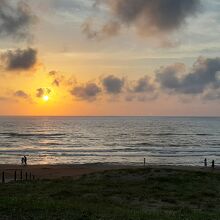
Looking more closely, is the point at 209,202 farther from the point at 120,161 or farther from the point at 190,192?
the point at 120,161

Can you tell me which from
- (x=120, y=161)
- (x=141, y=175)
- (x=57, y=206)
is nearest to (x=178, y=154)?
(x=120, y=161)

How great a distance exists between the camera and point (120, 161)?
64562 millimetres

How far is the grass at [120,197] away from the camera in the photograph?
1507 centimetres

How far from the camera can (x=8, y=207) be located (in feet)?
49.5

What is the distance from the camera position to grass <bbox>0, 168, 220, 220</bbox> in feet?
49.4

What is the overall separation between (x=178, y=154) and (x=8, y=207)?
63.8m

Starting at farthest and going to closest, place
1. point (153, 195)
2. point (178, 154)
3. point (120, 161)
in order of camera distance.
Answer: point (178, 154) → point (120, 161) → point (153, 195)

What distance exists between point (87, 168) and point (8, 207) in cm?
3884

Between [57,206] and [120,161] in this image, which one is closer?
[57,206]

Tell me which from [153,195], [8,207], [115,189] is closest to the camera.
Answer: [8,207]

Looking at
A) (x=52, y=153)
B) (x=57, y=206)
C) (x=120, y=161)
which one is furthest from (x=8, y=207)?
(x=52, y=153)

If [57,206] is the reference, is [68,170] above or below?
below

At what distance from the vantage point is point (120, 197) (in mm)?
23234

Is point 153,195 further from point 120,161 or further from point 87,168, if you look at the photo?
point 120,161
